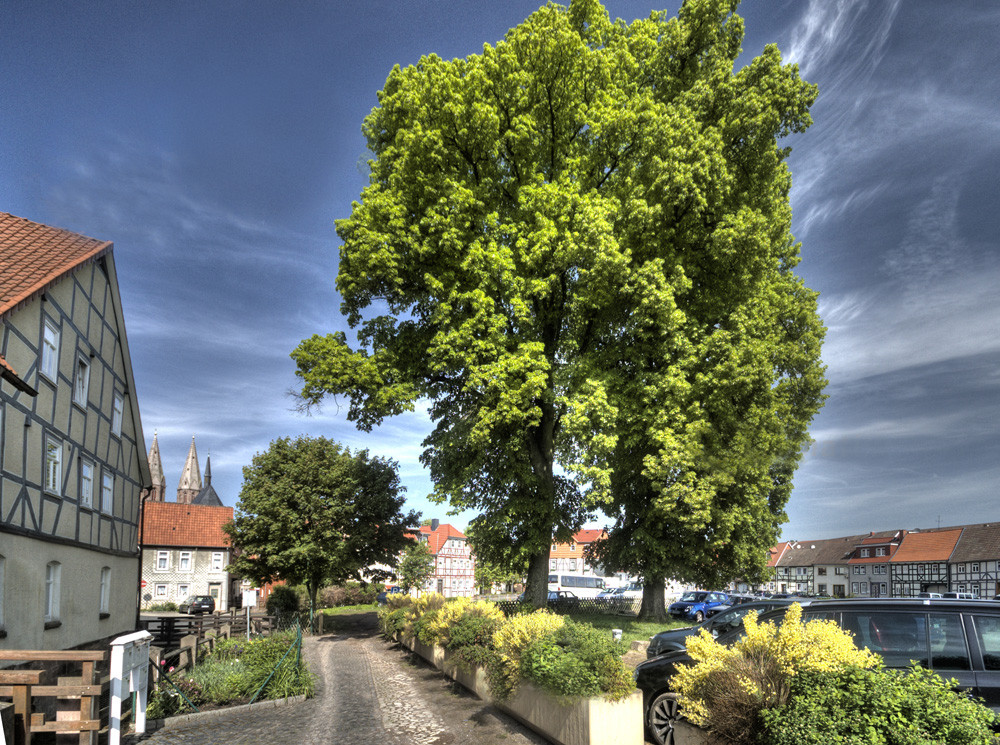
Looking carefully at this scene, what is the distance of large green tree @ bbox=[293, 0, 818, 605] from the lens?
1808cm

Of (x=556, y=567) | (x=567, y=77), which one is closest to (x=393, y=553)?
(x=567, y=77)

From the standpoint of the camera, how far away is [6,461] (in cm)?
1398

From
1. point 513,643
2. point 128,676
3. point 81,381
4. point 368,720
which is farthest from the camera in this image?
point 81,381

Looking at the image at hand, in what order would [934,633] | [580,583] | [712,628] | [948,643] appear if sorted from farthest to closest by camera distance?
[580,583] < [712,628] < [934,633] < [948,643]

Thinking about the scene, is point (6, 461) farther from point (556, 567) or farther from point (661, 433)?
point (556, 567)

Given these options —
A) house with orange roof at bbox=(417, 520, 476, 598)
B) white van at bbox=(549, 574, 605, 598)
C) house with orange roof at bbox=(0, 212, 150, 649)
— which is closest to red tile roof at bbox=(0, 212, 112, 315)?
house with orange roof at bbox=(0, 212, 150, 649)

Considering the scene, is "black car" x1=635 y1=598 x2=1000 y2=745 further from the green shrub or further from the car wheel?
the green shrub

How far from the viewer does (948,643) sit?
7375 mm

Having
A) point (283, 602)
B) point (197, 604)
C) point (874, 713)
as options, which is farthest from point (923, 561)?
point (874, 713)

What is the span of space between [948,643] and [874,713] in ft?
8.36

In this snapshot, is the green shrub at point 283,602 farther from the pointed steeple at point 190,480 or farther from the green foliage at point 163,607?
the pointed steeple at point 190,480

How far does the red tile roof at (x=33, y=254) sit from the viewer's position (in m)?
14.5

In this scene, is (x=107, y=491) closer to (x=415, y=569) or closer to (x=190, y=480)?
(x=415, y=569)

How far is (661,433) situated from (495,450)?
4.91 m
